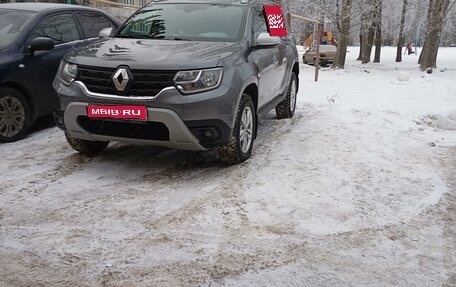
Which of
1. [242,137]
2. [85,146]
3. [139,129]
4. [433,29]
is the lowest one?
[85,146]

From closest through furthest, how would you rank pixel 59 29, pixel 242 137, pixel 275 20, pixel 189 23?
pixel 242 137 → pixel 189 23 → pixel 59 29 → pixel 275 20

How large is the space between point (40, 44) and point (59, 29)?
2.56ft

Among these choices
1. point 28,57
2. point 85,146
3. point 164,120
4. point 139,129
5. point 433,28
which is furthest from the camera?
point 433,28

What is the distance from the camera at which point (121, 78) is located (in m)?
4.43

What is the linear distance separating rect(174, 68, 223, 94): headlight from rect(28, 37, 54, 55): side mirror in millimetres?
2558

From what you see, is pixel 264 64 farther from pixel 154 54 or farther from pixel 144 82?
pixel 144 82

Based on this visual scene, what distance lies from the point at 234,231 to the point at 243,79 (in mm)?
1888

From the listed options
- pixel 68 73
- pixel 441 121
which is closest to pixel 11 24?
pixel 68 73

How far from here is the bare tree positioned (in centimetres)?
1773

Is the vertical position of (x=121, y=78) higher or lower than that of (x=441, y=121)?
higher

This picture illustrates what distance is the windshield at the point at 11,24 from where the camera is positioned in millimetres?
6016

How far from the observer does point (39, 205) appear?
4.05 metres

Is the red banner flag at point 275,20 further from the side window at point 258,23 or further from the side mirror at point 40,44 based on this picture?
the side mirror at point 40,44

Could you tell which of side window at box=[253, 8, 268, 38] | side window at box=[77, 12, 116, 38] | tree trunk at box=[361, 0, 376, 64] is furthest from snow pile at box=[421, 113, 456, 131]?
tree trunk at box=[361, 0, 376, 64]
